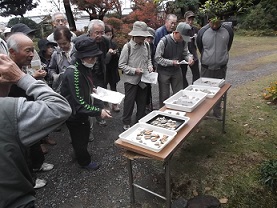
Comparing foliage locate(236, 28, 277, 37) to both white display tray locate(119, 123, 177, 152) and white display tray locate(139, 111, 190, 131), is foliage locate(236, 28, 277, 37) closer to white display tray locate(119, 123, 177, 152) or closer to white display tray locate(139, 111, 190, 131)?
white display tray locate(139, 111, 190, 131)

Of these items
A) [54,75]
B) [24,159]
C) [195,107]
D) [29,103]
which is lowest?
[195,107]

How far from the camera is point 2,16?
14.9m

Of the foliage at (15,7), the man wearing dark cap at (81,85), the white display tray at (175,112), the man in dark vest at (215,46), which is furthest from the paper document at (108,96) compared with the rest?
the foliage at (15,7)

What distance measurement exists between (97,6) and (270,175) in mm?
Result: 10381

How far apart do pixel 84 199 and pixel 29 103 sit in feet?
6.24

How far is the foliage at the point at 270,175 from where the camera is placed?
2.54m

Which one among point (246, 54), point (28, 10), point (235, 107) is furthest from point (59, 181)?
point (28, 10)

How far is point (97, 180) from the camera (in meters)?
2.87

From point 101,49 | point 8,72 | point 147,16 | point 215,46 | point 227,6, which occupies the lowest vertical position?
point 215,46

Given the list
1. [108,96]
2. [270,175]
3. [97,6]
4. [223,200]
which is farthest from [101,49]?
[97,6]

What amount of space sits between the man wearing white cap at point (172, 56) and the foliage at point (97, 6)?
7.85 m

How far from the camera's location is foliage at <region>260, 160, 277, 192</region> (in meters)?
2.54

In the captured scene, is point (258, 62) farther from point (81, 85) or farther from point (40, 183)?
point (40, 183)

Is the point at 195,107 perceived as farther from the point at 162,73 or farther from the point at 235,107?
the point at 235,107
